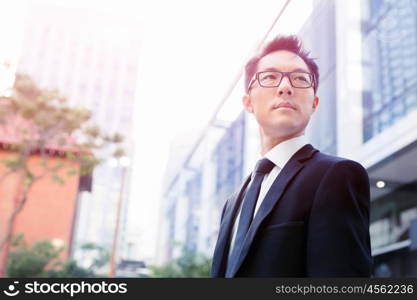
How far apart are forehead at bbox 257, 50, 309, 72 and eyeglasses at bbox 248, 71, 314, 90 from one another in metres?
0.01

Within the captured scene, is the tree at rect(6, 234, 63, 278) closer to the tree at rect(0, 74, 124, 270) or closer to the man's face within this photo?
the tree at rect(0, 74, 124, 270)

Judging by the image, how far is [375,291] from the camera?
96 centimetres

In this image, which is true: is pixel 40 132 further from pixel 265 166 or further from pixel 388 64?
pixel 265 166

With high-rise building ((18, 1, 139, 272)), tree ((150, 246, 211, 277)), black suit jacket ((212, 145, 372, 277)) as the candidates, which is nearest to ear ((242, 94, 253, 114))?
black suit jacket ((212, 145, 372, 277))

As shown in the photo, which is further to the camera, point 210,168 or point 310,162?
point 210,168

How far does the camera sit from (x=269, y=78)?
41.3 inches

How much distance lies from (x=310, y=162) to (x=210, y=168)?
7.09 m

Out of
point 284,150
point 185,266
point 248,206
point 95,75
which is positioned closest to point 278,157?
point 284,150

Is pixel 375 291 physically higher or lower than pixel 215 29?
lower

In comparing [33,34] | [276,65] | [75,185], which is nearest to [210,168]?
[75,185]

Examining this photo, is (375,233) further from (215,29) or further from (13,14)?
(13,14)

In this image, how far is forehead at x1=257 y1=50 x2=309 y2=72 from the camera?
1.04 meters

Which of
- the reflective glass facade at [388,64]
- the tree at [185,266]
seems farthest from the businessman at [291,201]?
the tree at [185,266]

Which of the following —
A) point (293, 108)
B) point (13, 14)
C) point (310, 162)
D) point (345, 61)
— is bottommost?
point (310, 162)
